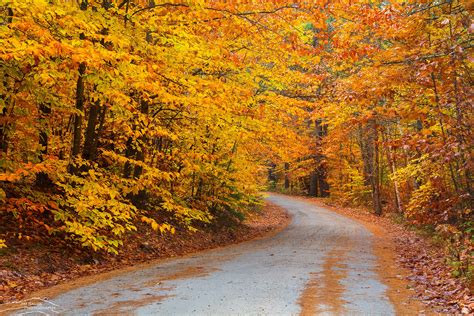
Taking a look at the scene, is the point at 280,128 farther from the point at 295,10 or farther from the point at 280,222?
the point at 280,222

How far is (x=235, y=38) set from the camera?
14.5 m

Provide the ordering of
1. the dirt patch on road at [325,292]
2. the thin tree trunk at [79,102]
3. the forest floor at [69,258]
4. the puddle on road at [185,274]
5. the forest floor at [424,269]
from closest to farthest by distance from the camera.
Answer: the dirt patch on road at [325,292] < the forest floor at [424,269] < the forest floor at [69,258] < the puddle on road at [185,274] < the thin tree trunk at [79,102]

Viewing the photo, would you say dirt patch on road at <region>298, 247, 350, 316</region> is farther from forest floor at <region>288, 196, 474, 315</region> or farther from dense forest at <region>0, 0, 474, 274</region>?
dense forest at <region>0, 0, 474, 274</region>

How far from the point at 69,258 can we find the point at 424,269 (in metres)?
7.92

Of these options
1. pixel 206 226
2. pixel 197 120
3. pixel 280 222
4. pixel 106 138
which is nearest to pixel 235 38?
pixel 197 120

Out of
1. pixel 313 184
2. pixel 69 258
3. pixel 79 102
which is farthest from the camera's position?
pixel 313 184

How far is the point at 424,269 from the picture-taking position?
10.4 metres

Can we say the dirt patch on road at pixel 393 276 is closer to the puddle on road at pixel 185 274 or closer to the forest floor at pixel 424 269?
the forest floor at pixel 424 269

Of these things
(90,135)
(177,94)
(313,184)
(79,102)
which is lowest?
(313,184)

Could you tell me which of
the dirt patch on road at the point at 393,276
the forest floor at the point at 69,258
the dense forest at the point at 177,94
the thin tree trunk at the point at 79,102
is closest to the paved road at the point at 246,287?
the dirt patch on road at the point at 393,276

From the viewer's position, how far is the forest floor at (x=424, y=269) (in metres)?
7.03

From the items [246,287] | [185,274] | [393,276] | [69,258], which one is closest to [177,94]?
[185,274]

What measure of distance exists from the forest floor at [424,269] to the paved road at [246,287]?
2.13ft

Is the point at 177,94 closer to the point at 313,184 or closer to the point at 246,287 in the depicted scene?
the point at 246,287
